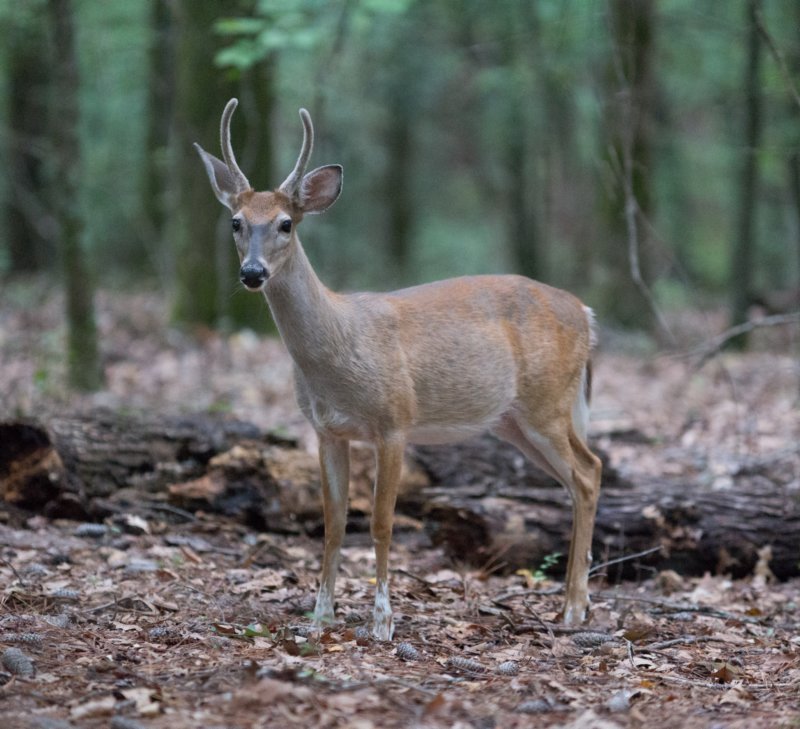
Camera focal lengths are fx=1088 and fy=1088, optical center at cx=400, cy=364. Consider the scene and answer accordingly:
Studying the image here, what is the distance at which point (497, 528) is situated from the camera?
281 inches

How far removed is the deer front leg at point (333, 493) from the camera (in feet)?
20.3

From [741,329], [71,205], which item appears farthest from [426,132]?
[741,329]

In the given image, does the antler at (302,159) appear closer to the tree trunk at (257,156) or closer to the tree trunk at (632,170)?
the tree trunk at (257,156)

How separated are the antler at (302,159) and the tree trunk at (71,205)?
515 cm

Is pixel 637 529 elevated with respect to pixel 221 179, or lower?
lower

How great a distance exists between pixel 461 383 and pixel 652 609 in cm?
179

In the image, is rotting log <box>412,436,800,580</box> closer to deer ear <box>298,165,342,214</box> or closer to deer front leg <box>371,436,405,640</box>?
deer front leg <box>371,436,405,640</box>

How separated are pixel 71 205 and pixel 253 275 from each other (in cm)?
559

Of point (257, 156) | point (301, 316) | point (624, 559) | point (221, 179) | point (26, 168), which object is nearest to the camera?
point (301, 316)

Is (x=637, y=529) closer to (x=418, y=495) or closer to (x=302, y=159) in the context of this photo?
(x=418, y=495)

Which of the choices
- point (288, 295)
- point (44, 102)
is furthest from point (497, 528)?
point (44, 102)

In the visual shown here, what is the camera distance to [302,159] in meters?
5.72

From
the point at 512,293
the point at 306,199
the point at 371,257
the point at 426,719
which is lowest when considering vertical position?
the point at 371,257

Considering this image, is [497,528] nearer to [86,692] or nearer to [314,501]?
[314,501]
